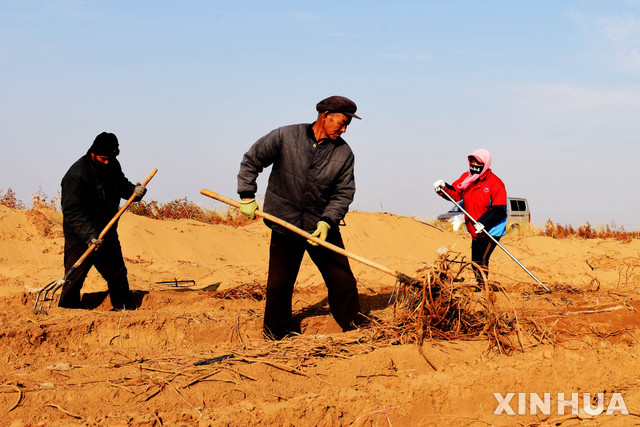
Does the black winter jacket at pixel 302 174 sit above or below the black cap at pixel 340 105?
below

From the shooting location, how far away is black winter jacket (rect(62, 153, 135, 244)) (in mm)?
6676

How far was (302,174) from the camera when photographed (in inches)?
208

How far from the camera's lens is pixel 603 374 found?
4.85 meters

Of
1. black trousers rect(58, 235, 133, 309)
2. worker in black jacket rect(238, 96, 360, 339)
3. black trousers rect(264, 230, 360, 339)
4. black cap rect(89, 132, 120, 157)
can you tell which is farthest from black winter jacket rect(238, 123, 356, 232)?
black trousers rect(58, 235, 133, 309)

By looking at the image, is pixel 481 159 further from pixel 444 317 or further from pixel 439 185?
pixel 444 317

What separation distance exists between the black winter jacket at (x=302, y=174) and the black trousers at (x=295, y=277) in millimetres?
184

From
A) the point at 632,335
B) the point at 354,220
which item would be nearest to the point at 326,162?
the point at 632,335

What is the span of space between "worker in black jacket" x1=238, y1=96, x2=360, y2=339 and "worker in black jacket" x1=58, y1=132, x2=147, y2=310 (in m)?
2.25

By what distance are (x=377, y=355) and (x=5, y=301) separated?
5.28 metres

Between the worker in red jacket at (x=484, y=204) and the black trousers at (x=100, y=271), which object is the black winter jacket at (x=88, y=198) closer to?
the black trousers at (x=100, y=271)

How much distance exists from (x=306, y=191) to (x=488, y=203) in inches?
136

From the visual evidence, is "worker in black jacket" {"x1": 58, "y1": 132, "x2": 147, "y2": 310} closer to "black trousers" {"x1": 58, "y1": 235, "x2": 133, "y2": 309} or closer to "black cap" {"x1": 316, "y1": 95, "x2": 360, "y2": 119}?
"black trousers" {"x1": 58, "y1": 235, "x2": 133, "y2": 309}

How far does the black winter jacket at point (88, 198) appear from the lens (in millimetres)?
6676

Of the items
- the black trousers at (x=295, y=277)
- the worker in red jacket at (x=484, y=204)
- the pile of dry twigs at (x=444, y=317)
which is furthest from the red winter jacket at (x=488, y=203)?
the black trousers at (x=295, y=277)
